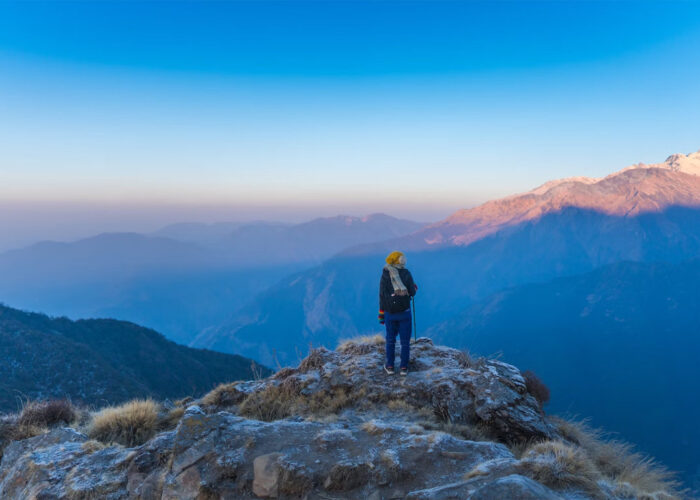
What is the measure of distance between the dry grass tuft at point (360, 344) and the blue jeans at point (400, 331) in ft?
5.80

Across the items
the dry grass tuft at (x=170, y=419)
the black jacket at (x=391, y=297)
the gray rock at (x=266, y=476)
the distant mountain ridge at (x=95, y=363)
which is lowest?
the distant mountain ridge at (x=95, y=363)

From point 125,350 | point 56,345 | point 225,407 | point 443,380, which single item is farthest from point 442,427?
point 125,350

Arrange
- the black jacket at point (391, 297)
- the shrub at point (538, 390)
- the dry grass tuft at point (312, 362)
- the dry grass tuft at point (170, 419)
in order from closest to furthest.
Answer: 1. the dry grass tuft at point (170, 419)
2. the black jacket at point (391, 297)
3. the dry grass tuft at point (312, 362)
4. the shrub at point (538, 390)

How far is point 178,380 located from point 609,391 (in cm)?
16093

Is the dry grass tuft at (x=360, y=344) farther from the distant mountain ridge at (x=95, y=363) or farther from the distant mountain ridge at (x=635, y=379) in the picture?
the distant mountain ridge at (x=635, y=379)

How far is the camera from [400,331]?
9875mm

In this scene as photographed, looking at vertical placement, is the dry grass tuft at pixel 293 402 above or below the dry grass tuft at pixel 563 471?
below

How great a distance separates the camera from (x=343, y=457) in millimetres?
5629

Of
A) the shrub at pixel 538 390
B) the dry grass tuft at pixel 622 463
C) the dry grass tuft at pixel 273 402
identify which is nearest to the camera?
the dry grass tuft at pixel 622 463

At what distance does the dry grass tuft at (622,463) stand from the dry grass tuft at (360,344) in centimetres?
546

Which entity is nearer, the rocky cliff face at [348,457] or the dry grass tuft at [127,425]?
the rocky cliff face at [348,457]

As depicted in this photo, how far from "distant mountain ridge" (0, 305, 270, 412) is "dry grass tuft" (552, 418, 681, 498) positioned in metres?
22.3

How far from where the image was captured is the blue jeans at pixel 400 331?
9695 millimetres

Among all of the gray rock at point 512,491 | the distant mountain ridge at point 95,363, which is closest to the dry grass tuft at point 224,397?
the gray rock at point 512,491
